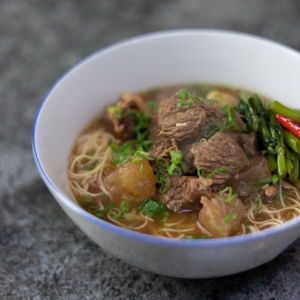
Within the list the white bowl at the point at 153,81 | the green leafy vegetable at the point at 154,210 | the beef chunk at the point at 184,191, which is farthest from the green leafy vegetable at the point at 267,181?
the green leafy vegetable at the point at 154,210

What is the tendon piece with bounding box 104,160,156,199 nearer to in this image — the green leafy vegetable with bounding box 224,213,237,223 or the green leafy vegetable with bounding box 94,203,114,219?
the green leafy vegetable with bounding box 94,203,114,219

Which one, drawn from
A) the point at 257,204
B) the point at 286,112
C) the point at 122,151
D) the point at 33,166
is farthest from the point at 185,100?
the point at 33,166

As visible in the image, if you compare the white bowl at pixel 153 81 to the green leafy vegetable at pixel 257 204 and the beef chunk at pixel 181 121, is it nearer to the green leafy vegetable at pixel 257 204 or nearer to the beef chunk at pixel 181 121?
the green leafy vegetable at pixel 257 204

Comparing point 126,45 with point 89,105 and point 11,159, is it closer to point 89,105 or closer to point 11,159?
point 89,105

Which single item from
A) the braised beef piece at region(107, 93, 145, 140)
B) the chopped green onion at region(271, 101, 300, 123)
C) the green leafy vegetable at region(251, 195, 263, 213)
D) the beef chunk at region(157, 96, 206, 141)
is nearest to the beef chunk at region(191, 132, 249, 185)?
the beef chunk at region(157, 96, 206, 141)

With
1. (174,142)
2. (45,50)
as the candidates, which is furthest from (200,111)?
(45,50)

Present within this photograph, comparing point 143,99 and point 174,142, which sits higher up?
point 174,142
